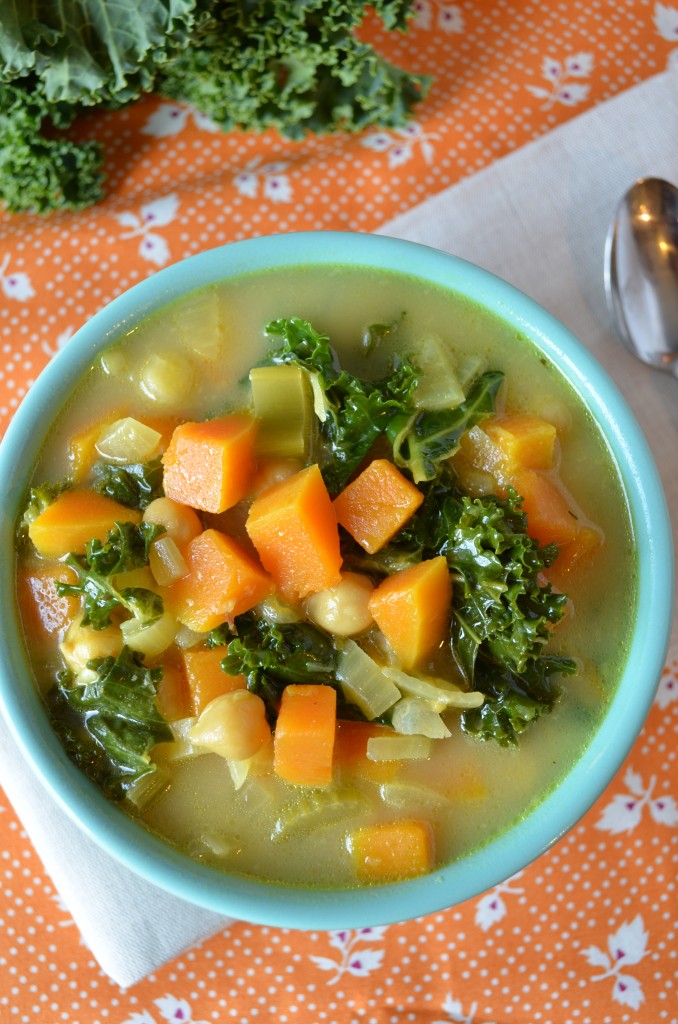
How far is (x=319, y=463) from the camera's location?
2500 millimetres

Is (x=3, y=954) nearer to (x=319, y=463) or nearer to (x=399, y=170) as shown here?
(x=319, y=463)

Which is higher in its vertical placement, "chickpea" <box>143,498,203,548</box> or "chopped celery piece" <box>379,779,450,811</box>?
"chickpea" <box>143,498,203,548</box>

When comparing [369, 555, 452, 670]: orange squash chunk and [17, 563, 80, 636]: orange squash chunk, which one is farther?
[17, 563, 80, 636]: orange squash chunk

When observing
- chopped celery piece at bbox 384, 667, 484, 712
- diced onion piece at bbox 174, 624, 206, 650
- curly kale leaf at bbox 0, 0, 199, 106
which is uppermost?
curly kale leaf at bbox 0, 0, 199, 106

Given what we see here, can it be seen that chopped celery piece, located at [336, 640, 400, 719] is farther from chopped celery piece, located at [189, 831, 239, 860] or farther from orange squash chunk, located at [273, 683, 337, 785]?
chopped celery piece, located at [189, 831, 239, 860]

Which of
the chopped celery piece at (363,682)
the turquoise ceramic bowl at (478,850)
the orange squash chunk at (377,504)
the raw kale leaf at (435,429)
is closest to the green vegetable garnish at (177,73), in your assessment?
the turquoise ceramic bowl at (478,850)

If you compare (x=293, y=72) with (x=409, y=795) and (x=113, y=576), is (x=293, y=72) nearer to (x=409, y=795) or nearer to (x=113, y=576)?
(x=113, y=576)

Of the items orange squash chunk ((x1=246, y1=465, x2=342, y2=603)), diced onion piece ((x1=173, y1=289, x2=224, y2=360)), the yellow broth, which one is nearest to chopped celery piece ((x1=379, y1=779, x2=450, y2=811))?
the yellow broth

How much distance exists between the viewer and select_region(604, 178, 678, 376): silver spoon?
9.61ft

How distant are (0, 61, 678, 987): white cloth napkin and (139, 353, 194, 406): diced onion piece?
0.94 meters

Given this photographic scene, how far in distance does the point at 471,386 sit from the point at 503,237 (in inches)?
31.4

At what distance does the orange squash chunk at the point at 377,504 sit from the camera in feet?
7.70

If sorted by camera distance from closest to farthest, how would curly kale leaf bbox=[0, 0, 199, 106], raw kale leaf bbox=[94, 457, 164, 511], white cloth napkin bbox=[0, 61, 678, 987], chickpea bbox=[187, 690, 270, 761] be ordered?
chickpea bbox=[187, 690, 270, 761], raw kale leaf bbox=[94, 457, 164, 511], curly kale leaf bbox=[0, 0, 199, 106], white cloth napkin bbox=[0, 61, 678, 987]

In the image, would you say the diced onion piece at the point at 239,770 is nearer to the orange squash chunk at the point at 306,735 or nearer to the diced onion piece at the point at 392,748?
the orange squash chunk at the point at 306,735
